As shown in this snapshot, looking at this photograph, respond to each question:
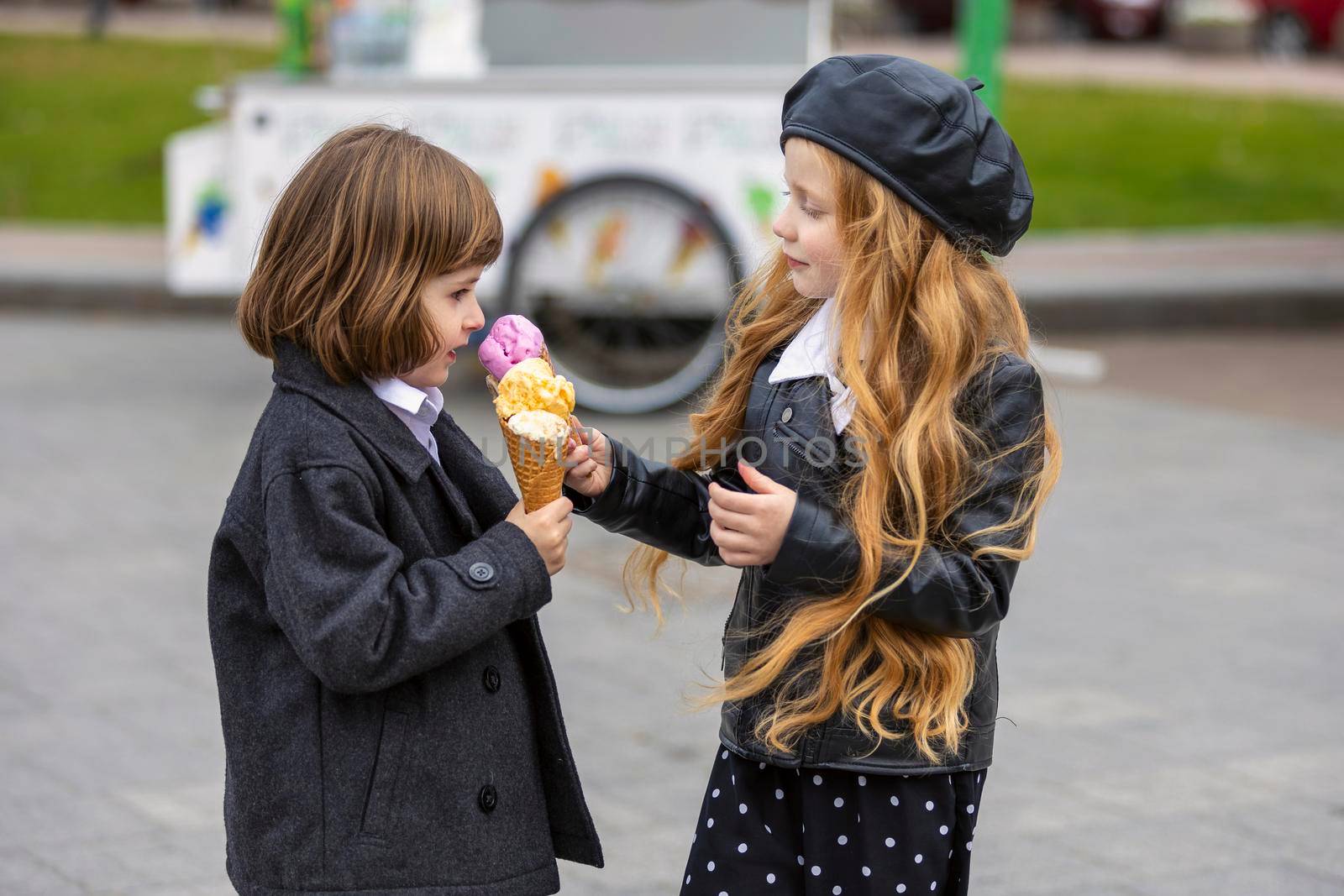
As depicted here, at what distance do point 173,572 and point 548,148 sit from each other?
2.34 m

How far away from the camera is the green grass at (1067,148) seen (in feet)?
37.8

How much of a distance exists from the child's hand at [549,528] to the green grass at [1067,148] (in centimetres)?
976

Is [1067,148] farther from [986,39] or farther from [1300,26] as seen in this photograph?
[1300,26]

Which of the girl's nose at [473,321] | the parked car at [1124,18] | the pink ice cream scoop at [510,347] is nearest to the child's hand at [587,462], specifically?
the pink ice cream scoop at [510,347]

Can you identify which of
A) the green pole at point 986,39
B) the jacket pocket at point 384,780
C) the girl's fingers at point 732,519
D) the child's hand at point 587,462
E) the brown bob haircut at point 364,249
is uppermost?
the brown bob haircut at point 364,249

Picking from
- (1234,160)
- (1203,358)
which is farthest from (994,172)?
(1234,160)

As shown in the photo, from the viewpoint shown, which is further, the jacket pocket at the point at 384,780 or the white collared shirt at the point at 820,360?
the white collared shirt at the point at 820,360

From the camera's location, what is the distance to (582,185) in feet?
20.9

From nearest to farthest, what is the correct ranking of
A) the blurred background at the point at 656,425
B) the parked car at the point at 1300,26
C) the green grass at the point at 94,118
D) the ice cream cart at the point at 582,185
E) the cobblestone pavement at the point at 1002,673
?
1. the cobblestone pavement at the point at 1002,673
2. the blurred background at the point at 656,425
3. the ice cream cart at the point at 582,185
4. the green grass at the point at 94,118
5. the parked car at the point at 1300,26

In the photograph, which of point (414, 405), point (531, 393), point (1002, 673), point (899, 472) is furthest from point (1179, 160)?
point (414, 405)

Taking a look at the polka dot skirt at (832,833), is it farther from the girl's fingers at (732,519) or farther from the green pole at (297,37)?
the green pole at (297,37)

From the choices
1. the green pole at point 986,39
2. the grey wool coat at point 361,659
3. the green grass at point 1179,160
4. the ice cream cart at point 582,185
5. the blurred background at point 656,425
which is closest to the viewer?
the grey wool coat at point 361,659

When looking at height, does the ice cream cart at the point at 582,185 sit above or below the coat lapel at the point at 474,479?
below

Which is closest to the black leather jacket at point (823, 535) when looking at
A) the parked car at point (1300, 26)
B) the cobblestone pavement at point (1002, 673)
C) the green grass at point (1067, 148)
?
the cobblestone pavement at point (1002, 673)
